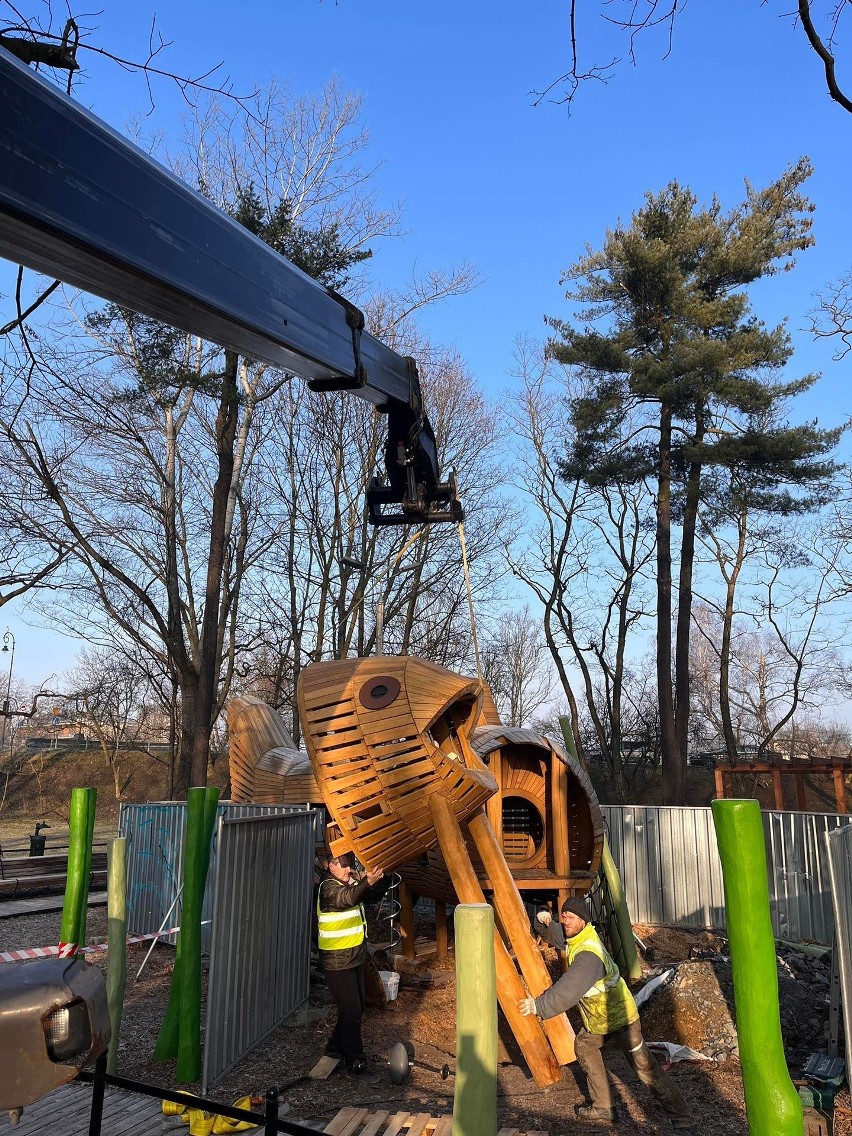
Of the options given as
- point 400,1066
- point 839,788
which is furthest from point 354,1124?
point 839,788

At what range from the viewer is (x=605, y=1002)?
541 cm

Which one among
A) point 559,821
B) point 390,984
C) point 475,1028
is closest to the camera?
point 475,1028

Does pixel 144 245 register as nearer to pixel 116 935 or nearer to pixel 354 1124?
pixel 354 1124

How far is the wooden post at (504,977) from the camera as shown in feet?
19.6

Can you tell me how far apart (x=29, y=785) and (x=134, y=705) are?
15.9ft

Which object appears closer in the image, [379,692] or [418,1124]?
[418,1124]

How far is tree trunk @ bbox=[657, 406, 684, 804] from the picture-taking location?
68.7 feet

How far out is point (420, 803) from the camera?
6.17 metres

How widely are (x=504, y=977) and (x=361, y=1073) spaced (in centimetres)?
116

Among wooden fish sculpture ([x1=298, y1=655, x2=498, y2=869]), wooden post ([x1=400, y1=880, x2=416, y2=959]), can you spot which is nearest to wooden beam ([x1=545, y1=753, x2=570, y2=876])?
wooden post ([x1=400, y1=880, x2=416, y2=959])

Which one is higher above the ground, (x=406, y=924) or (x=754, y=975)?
(x=754, y=975)

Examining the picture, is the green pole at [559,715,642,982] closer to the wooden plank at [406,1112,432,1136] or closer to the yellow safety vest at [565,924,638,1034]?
the yellow safety vest at [565,924,638,1034]

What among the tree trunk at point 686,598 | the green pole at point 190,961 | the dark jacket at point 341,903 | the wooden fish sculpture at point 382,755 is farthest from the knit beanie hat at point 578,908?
the tree trunk at point 686,598

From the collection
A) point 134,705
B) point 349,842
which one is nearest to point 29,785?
point 134,705
